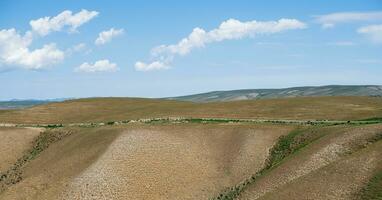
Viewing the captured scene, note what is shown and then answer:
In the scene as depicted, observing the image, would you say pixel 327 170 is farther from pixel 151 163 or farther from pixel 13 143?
pixel 13 143

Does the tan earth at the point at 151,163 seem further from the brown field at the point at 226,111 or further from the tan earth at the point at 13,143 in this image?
the brown field at the point at 226,111

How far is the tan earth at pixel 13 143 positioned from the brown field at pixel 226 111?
52.4ft

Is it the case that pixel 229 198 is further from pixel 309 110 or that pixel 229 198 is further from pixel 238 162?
pixel 309 110

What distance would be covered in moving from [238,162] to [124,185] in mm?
15759

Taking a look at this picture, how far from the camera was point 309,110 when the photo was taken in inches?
3981

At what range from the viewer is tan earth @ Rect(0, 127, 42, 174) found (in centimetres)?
7656

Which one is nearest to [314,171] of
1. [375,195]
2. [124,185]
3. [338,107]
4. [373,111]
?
[375,195]

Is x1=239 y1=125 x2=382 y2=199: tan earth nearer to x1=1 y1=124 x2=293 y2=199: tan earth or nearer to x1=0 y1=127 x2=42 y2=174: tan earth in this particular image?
x1=1 y1=124 x2=293 y2=199: tan earth

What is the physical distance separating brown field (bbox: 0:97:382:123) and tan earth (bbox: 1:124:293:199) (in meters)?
24.3

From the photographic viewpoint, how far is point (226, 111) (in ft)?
349

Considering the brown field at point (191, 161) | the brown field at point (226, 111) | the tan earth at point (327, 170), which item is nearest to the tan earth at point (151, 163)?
the brown field at point (191, 161)

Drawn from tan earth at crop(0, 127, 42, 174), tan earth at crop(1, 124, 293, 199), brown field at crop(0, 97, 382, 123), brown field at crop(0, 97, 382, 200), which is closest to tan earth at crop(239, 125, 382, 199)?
brown field at crop(0, 97, 382, 200)

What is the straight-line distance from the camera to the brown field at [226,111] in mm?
94438

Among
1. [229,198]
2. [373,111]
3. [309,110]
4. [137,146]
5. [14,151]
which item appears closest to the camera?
[229,198]
